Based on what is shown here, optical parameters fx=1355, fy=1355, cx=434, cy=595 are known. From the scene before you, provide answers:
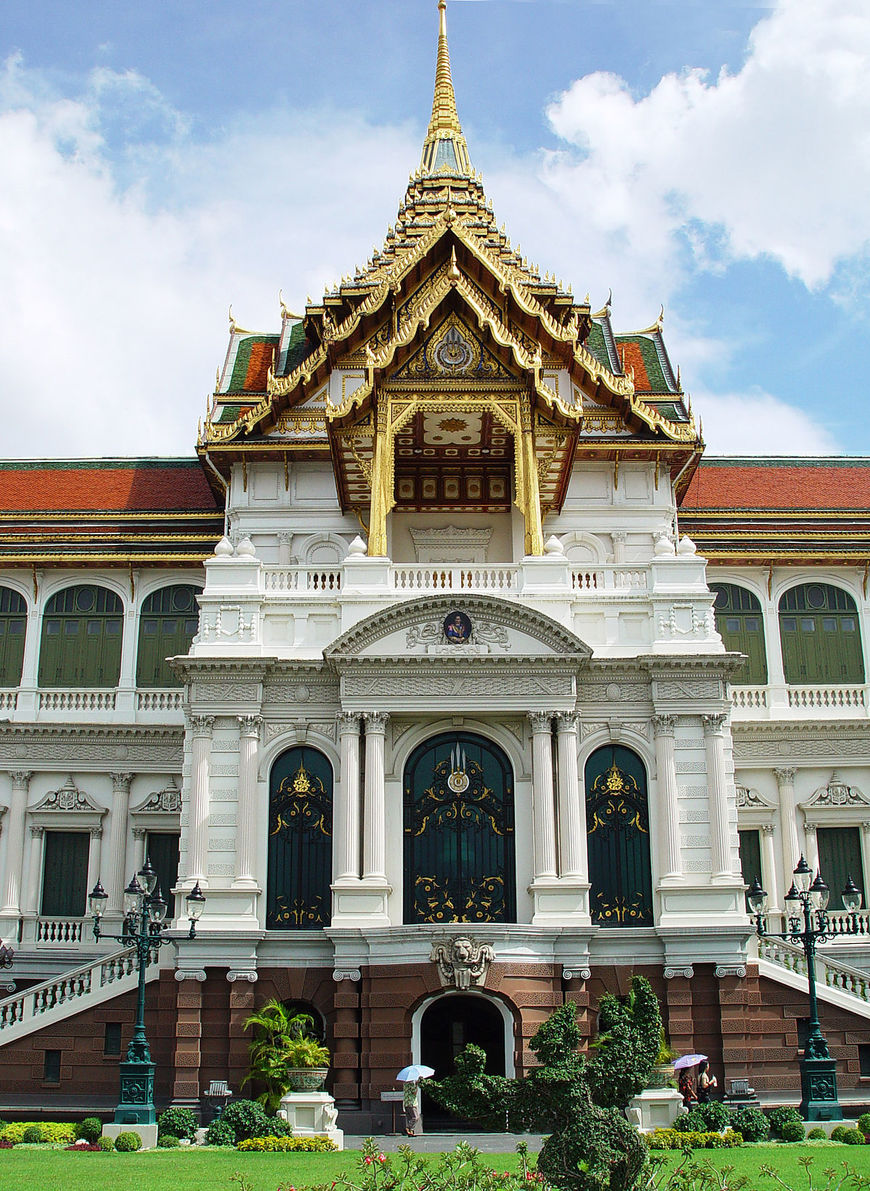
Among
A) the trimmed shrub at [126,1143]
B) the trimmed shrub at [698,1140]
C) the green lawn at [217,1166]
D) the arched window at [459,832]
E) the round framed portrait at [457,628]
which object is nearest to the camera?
the green lawn at [217,1166]

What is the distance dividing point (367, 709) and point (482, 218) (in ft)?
63.2

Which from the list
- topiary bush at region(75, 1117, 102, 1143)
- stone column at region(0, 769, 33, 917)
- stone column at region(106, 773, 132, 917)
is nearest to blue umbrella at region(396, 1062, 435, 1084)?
topiary bush at region(75, 1117, 102, 1143)

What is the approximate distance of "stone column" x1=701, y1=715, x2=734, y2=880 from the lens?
27.2 m

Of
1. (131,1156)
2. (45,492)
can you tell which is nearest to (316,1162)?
(131,1156)

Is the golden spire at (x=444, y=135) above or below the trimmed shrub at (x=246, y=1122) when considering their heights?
above

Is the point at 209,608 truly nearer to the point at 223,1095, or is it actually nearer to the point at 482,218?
the point at 223,1095

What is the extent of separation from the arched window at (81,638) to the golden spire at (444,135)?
18.0 m

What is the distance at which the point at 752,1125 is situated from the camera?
2253 centimetres

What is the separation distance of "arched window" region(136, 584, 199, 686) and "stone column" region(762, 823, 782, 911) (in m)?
15.7

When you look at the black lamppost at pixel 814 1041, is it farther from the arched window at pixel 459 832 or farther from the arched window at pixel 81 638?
the arched window at pixel 81 638

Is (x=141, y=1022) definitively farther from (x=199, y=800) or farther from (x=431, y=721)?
(x=431, y=721)

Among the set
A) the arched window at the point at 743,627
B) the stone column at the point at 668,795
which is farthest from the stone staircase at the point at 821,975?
the arched window at the point at 743,627

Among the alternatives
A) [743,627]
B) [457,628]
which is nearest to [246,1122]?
[457,628]

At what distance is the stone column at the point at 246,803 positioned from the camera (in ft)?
89.1
